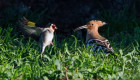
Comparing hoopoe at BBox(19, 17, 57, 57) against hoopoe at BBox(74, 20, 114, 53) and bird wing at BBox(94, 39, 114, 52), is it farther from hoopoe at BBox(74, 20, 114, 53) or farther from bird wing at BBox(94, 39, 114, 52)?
bird wing at BBox(94, 39, 114, 52)

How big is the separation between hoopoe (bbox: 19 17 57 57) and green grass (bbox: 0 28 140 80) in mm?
209

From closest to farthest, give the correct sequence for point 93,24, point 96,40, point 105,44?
1. point 105,44
2. point 96,40
3. point 93,24

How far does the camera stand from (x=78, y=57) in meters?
6.88

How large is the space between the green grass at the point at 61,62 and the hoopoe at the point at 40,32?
0.21 m

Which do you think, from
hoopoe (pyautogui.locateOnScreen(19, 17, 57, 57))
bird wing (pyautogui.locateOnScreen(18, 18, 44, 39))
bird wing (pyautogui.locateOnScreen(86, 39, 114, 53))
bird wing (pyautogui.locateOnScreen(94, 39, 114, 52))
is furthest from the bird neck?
bird wing (pyautogui.locateOnScreen(18, 18, 44, 39))

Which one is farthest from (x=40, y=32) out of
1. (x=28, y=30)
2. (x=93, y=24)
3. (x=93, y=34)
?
(x=93, y=24)

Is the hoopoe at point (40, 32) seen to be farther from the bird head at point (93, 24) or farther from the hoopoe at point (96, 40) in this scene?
the bird head at point (93, 24)

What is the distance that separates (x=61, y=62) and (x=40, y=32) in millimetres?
1011

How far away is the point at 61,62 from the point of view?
677cm

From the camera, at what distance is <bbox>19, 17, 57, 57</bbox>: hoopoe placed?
24.0ft

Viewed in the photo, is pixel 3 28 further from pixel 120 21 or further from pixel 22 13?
pixel 120 21

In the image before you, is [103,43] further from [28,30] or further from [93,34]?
[28,30]

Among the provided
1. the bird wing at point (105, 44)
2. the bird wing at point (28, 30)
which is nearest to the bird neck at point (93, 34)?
the bird wing at point (105, 44)

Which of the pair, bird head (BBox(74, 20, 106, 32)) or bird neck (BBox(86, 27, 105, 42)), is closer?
bird neck (BBox(86, 27, 105, 42))
